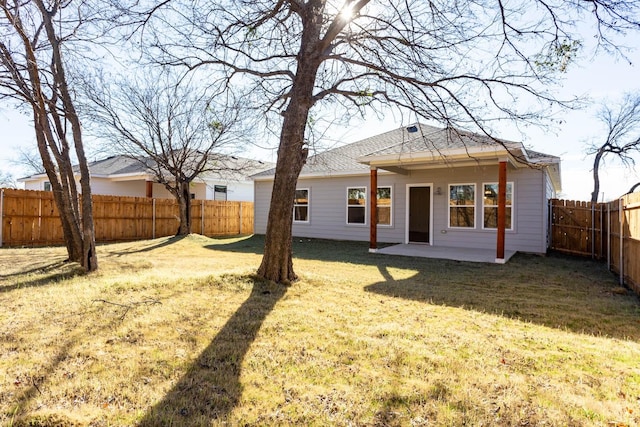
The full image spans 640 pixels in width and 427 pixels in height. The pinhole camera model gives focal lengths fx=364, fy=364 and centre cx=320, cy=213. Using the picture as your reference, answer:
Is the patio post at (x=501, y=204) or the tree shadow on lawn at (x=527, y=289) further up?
the patio post at (x=501, y=204)

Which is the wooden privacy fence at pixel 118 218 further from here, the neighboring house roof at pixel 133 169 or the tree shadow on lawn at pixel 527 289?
the tree shadow on lawn at pixel 527 289

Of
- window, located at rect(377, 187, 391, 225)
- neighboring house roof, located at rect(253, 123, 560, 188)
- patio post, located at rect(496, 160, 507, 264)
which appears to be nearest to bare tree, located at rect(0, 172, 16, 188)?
neighboring house roof, located at rect(253, 123, 560, 188)

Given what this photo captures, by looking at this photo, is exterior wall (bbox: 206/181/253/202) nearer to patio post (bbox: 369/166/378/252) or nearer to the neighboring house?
the neighboring house

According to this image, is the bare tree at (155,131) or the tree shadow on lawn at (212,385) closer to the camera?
the tree shadow on lawn at (212,385)

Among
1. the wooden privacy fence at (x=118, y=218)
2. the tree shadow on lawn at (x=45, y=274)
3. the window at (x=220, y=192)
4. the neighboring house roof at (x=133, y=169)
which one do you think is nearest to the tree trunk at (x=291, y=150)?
the tree shadow on lawn at (x=45, y=274)

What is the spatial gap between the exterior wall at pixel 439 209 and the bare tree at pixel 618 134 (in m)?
12.8

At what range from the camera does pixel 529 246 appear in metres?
10.4

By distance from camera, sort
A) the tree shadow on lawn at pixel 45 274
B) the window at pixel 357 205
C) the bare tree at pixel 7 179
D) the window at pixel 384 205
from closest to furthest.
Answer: the tree shadow on lawn at pixel 45 274
the window at pixel 384 205
the window at pixel 357 205
the bare tree at pixel 7 179

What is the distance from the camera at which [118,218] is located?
14031 millimetres

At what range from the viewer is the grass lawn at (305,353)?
7.14 feet

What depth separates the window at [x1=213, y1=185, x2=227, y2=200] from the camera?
19938 millimetres

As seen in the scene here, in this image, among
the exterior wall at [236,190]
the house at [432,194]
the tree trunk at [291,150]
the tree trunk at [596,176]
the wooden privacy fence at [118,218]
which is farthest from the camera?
the tree trunk at [596,176]

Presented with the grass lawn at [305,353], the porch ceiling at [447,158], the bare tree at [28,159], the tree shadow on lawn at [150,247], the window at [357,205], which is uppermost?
the bare tree at [28,159]

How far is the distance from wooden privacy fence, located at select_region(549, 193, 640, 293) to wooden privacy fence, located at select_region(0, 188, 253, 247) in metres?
13.8
